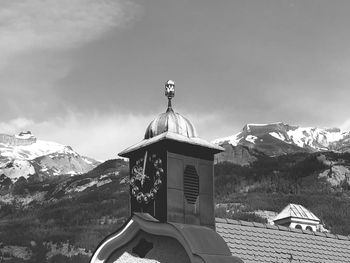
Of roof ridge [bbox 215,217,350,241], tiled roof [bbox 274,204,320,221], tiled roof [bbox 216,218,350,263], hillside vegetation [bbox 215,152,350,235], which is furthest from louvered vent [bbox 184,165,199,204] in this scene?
hillside vegetation [bbox 215,152,350,235]

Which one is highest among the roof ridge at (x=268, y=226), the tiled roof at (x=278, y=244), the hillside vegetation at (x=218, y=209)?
the hillside vegetation at (x=218, y=209)

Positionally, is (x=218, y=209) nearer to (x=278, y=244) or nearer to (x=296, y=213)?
(x=296, y=213)

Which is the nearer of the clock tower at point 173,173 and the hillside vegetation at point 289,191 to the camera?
the clock tower at point 173,173

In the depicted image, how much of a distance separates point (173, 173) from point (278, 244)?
448 centimetres

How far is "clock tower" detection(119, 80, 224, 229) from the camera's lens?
1570cm

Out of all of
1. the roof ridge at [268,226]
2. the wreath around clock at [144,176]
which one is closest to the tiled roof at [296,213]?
the roof ridge at [268,226]

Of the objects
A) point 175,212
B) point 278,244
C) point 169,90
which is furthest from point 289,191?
point 175,212

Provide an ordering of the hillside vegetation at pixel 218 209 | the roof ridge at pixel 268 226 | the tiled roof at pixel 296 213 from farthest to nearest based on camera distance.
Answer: the hillside vegetation at pixel 218 209, the tiled roof at pixel 296 213, the roof ridge at pixel 268 226

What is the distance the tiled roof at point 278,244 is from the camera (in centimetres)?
1741

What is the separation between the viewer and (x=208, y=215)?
54.0 feet

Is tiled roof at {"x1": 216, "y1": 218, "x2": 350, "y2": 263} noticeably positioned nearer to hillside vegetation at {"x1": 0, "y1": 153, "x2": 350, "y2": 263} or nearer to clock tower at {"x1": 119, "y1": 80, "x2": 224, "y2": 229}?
clock tower at {"x1": 119, "y1": 80, "x2": 224, "y2": 229}

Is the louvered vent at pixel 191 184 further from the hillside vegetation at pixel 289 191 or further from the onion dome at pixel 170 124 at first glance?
the hillside vegetation at pixel 289 191

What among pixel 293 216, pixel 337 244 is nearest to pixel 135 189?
pixel 337 244

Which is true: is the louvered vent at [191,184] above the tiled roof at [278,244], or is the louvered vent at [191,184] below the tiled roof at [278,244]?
above
